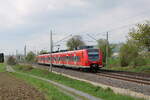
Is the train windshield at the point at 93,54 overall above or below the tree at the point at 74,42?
below

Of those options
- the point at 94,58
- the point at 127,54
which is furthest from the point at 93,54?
the point at 127,54

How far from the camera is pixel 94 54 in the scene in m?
33.0

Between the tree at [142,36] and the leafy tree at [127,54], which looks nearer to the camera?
the tree at [142,36]

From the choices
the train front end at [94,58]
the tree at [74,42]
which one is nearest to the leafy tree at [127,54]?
the train front end at [94,58]

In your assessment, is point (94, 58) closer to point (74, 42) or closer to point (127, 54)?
point (127, 54)

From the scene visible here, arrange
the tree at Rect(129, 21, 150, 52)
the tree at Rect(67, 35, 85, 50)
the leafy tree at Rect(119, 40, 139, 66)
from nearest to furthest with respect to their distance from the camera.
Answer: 1. the tree at Rect(129, 21, 150, 52)
2. the leafy tree at Rect(119, 40, 139, 66)
3. the tree at Rect(67, 35, 85, 50)

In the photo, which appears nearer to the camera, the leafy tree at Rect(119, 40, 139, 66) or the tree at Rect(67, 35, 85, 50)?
the leafy tree at Rect(119, 40, 139, 66)

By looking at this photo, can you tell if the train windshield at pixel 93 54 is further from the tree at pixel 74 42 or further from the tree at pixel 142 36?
the tree at pixel 74 42

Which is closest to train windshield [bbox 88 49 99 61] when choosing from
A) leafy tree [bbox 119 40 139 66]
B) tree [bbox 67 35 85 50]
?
leafy tree [bbox 119 40 139 66]

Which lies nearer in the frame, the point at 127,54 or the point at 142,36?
the point at 142,36

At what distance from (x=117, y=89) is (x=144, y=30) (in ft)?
49.3

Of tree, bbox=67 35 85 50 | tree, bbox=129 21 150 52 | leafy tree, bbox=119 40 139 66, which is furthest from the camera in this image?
tree, bbox=67 35 85 50

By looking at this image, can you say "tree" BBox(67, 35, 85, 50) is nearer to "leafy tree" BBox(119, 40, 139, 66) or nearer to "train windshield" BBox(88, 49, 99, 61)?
"leafy tree" BBox(119, 40, 139, 66)

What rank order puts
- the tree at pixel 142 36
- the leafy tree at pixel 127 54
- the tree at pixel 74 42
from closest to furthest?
the tree at pixel 142 36 → the leafy tree at pixel 127 54 → the tree at pixel 74 42
